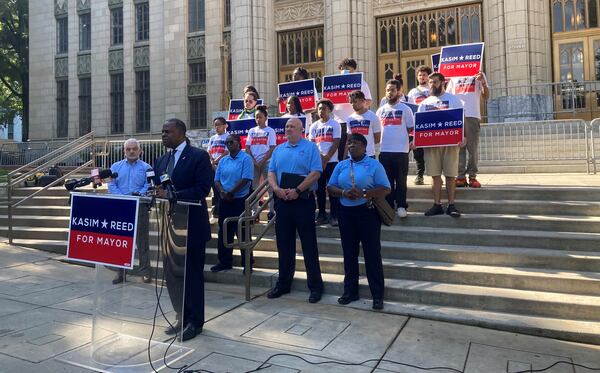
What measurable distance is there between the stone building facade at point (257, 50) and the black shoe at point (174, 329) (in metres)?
12.4

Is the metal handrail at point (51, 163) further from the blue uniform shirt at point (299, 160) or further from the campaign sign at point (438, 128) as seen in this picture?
the campaign sign at point (438, 128)

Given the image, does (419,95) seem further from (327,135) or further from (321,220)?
(321,220)

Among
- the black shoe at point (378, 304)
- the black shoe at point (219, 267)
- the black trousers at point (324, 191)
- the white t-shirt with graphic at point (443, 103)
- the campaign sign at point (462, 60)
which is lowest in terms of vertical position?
the black shoe at point (378, 304)

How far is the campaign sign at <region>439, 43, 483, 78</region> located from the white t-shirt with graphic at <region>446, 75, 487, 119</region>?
0.28m

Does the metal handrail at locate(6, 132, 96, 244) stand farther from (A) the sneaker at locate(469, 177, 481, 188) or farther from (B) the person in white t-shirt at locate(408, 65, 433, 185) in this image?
(A) the sneaker at locate(469, 177, 481, 188)


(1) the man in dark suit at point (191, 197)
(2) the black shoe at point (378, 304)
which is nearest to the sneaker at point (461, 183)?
(2) the black shoe at point (378, 304)

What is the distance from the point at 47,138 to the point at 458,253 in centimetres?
2723

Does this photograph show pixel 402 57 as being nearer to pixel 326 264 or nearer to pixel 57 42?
pixel 326 264

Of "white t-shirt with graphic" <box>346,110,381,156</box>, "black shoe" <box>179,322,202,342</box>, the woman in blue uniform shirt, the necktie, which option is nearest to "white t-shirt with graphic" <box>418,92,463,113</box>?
"white t-shirt with graphic" <box>346,110,381,156</box>

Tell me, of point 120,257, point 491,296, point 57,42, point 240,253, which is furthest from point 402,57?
point 57,42

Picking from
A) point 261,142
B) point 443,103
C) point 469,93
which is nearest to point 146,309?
point 261,142

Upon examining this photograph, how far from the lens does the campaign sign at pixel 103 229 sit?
409 cm

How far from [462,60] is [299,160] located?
4.36m

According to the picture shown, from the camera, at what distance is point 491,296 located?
5312mm
